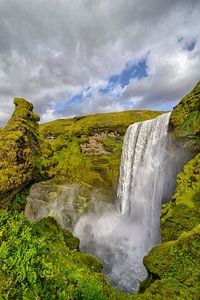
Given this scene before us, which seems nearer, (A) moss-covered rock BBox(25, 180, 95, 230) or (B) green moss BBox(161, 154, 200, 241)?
(B) green moss BBox(161, 154, 200, 241)

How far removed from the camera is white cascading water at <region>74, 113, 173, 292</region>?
2369 cm

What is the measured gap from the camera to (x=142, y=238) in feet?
88.8

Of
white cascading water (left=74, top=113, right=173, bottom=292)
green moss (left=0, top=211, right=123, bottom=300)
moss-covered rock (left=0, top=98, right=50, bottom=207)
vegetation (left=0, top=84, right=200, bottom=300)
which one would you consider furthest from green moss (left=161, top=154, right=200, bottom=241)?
green moss (left=0, top=211, right=123, bottom=300)

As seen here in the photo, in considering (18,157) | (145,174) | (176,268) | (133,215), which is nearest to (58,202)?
(133,215)

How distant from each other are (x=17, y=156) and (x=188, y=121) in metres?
14.1

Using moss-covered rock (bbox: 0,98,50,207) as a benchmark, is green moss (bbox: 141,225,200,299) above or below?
below

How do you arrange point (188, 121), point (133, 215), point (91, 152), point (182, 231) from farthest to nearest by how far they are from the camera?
point (91, 152) → point (133, 215) → point (188, 121) → point (182, 231)

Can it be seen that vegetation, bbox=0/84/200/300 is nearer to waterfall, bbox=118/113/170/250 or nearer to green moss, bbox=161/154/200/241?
green moss, bbox=161/154/200/241

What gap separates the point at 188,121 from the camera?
65.4 feet

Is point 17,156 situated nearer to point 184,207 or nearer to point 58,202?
point 184,207

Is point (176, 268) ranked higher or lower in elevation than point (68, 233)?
lower

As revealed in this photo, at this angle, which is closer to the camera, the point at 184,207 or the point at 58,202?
the point at 184,207

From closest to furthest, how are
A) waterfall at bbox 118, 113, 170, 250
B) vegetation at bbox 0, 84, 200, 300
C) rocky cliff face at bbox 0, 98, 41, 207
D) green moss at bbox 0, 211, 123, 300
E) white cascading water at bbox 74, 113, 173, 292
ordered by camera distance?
1. green moss at bbox 0, 211, 123, 300
2. vegetation at bbox 0, 84, 200, 300
3. rocky cliff face at bbox 0, 98, 41, 207
4. white cascading water at bbox 74, 113, 173, 292
5. waterfall at bbox 118, 113, 170, 250

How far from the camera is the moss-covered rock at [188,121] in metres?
19.2
